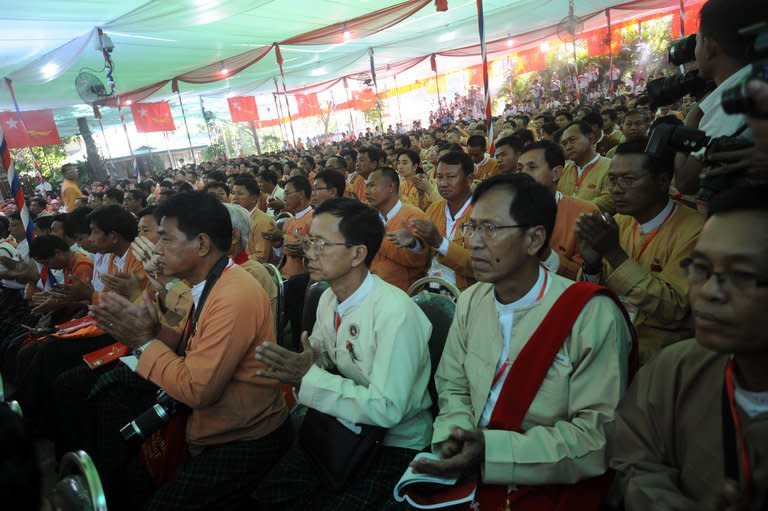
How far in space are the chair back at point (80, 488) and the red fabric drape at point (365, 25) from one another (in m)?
9.17

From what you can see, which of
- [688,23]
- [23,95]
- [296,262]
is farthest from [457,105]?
[296,262]

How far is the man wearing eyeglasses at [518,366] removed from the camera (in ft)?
4.83

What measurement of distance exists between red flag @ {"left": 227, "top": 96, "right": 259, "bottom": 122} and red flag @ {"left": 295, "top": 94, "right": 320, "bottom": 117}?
2.62m

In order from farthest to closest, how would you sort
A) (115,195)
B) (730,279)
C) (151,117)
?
(151,117) → (115,195) → (730,279)

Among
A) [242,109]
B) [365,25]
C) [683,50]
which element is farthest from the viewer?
[242,109]

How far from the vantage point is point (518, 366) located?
1594mm

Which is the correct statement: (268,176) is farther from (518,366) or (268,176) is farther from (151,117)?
(151,117)

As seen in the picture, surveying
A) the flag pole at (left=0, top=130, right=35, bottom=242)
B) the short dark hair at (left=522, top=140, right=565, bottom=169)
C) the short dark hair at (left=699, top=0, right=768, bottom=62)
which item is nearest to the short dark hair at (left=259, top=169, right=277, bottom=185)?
the flag pole at (left=0, top=130, right=35, bottom=242)

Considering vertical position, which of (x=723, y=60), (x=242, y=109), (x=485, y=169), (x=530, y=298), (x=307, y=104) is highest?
(x=307, y=104)

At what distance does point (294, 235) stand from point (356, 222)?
8.88ft

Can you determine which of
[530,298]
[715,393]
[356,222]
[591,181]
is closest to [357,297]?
[356,222]

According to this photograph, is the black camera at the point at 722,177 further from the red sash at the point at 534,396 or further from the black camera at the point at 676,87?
the black camera at the point at 676,87

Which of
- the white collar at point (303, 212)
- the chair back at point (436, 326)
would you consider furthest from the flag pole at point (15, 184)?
the chair back at point (436, 326)

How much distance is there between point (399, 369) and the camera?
1.76 metres
